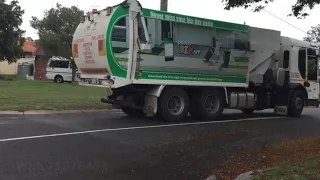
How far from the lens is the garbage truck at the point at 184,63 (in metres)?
11.1

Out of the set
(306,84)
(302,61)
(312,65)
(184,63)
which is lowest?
(306,84)

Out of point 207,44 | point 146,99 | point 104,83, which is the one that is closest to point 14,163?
point 104,83

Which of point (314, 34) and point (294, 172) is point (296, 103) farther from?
point (314, 34)

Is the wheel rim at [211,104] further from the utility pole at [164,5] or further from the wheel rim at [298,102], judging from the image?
the utility pole at [164,5]

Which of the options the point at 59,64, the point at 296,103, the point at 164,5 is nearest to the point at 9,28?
the point at 59,64

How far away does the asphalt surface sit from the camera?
6.17 meters

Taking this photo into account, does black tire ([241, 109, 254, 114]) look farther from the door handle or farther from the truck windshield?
the truck windshield

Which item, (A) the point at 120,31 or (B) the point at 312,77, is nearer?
(A) the point at 120,31

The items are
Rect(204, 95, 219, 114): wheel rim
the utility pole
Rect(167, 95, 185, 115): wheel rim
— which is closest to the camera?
Rect(167, 95, 185, 115): wheel rim

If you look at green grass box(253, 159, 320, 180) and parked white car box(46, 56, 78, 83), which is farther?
parked white car box(46, 56, 78, 83)

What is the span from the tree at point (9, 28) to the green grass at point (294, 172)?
33735 mm

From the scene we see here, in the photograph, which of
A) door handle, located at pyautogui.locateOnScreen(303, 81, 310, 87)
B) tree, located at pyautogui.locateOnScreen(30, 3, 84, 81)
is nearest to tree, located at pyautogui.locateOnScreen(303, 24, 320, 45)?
tree, located at pyautogui.locateOnScreen(30, 3, 84, 81)

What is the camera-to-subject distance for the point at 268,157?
7.45 meters

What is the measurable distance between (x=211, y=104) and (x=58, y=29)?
25.4 metres
